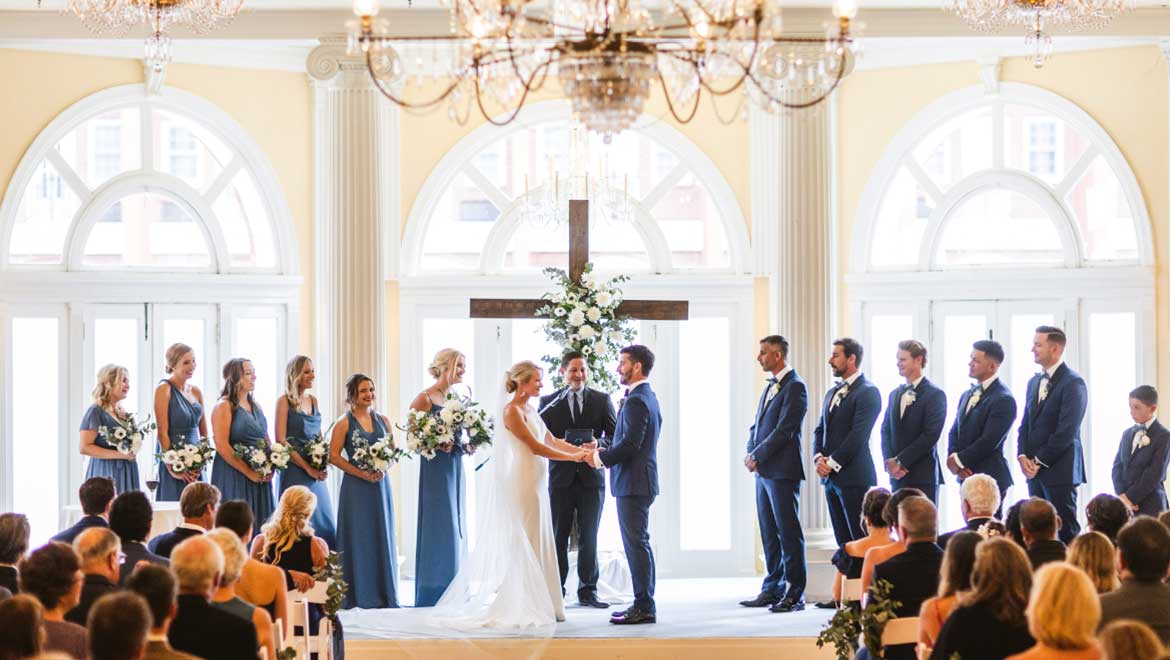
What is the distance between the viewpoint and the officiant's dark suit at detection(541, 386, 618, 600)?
8852 mm

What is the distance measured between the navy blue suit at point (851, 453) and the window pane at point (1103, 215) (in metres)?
3.08

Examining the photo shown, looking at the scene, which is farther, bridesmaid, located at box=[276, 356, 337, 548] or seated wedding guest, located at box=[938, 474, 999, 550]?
bridesmaid, located at box=[276, 356, 337, 548]

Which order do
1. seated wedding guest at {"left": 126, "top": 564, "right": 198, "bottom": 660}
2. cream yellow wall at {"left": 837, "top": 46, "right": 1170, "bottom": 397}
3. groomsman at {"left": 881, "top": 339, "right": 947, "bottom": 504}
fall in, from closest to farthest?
seated wedding guest at {"left": 126, "top": 564, "right": 198, "bottom": 660} → groomsman at {"left": 881, "top": 339, "right": 947, "bottom": 504} → cream yellow wall at {"left": 837, "top": 46, "right": 1170, "bottom": 397}

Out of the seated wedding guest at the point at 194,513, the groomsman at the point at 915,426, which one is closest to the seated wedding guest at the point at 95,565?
the seated wedding guest at the point at 194,513

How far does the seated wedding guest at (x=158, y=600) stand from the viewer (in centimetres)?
417

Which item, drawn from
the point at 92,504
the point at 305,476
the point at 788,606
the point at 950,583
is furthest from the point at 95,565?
the point at 788,606

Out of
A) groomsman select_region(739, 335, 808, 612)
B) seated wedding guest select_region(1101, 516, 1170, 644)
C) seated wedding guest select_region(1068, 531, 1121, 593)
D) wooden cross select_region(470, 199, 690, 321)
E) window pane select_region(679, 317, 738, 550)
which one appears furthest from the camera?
window pane select_region(679, 317, 738, 550)

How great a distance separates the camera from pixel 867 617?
551 cm

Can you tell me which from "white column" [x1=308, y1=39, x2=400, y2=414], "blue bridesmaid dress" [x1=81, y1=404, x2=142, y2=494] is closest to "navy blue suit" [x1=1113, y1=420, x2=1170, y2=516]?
"white column" [x1=308, y1=39, x2=400, y2=414]

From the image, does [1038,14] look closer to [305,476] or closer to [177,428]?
[305,476]

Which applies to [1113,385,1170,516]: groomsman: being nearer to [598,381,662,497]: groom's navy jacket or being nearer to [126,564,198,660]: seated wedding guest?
[598,381,662,497]: groom's navy jacket

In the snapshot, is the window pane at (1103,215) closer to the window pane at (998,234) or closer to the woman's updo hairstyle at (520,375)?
the window pane at (998,234)

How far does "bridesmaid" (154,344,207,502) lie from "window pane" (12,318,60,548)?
188 centimetres

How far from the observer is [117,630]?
3781 mm
